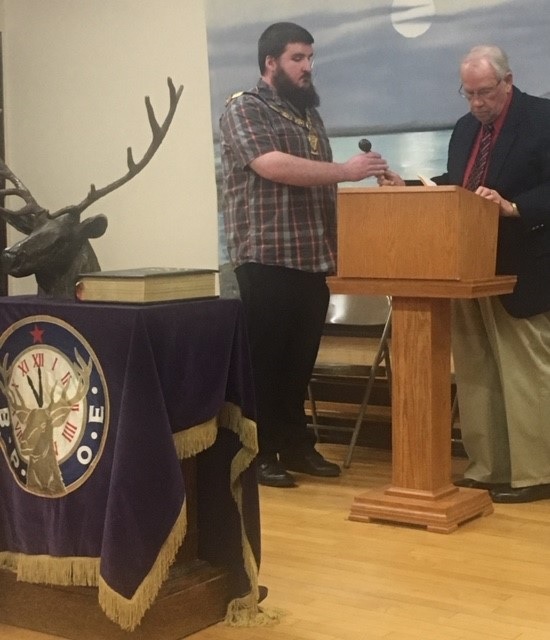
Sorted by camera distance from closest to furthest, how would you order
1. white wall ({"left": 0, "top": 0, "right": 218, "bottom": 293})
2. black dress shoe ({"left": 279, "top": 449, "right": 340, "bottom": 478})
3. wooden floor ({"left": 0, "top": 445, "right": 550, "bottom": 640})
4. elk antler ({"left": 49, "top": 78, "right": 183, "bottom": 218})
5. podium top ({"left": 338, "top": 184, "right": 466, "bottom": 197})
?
wooden floor ({"left": 0, "top": 445, "right": 550, "bottom": 640}) → elk antler ({"left": 49, "top": 78, "right": 183, "bottom": 218}) → podium top ({"left": 338, "top": 184, "right": 466, "bottom": 197}) → black dress shoe ({"left": 279, "top": 449, "right": 340, "bottom": 478}) → white wall ({"left": 0, "top": 0, "right": 218, "bottom": 293})

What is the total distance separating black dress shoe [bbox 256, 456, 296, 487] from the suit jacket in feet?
3.62

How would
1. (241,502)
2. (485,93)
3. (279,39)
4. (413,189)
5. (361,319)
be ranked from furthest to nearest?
(361,319) < (279,39) < (485,93) < (413,189) < (241,502)

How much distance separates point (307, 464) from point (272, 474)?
21 cm

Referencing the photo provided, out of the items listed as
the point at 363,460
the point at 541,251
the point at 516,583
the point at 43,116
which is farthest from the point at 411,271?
the point at 43,116

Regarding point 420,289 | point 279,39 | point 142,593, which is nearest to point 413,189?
point 420,289

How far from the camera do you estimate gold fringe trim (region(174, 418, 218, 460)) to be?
8.56 feet

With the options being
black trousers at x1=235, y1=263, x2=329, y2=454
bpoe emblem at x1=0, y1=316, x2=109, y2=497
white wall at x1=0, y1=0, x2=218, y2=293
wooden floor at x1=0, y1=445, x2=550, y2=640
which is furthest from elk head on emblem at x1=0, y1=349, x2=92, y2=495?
white wall at x1=0, y1=0, x2=218, y2=293

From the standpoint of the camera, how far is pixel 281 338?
4.35 meters

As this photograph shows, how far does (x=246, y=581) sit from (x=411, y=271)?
128 centimetres

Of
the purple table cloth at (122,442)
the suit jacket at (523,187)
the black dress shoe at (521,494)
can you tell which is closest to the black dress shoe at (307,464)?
the black dress shoe at (521,494)

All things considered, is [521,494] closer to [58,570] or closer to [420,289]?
[420,289]

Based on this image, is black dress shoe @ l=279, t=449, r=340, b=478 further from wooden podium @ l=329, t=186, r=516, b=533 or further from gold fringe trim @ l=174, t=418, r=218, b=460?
gold fringe trim @ l=174, t=418, r=218, b=460

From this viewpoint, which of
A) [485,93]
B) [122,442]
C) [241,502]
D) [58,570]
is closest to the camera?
[122,442]

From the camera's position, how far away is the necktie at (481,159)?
4.12 metres
